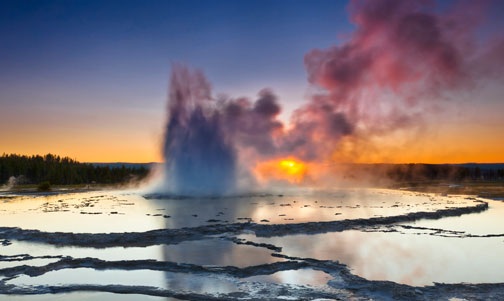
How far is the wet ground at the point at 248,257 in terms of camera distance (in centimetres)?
850

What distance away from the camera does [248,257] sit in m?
11.5

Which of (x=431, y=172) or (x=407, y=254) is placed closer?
(x=407, y=254)

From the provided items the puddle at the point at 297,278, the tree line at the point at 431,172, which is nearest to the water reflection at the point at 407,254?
the puddle at the point at 297,278

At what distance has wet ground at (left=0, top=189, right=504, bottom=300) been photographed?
27.9 ft

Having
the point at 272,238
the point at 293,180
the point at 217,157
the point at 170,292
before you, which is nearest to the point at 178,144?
the point at 217,157

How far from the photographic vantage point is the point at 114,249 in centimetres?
1292

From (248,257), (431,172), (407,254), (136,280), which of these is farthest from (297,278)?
(431,172)

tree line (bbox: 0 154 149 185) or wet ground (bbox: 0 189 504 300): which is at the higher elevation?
tree line (bbox: 0 154 149 185)

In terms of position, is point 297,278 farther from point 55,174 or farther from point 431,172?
point 431,172

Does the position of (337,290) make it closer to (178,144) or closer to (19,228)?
(19,228)

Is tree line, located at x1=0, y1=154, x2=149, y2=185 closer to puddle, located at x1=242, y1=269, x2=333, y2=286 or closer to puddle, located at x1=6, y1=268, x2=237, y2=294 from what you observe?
puddle, located at x1=6, y1=268, x2=237, y2=294

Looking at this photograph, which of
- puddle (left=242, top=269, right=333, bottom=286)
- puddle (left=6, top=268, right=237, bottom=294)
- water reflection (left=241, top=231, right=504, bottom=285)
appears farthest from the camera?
water reflection (left=241, top=231, right=504, bottom=285)

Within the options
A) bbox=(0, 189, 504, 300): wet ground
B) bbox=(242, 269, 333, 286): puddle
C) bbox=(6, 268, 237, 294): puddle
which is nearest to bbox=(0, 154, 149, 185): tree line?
bbox=(0, 189, 504, 300): wet ground

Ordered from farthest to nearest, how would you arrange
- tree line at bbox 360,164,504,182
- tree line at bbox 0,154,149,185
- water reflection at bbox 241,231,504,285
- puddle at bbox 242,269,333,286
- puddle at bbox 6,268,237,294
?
tree line at bbox 360,164,504,182 < tree line at bbox 0,154,149,185 < water reflection at bbox 241,231,504,285 < puddle at bbox 242,269,333,286 < puddle at bbox 6,268,237,294
